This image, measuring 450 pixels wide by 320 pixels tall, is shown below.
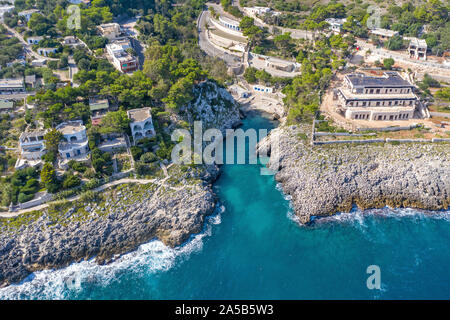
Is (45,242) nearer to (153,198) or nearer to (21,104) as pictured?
(153,198)

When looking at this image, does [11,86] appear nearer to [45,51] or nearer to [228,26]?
[45,51]

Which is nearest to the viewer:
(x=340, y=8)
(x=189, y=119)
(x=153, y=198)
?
(x=153, y=198)

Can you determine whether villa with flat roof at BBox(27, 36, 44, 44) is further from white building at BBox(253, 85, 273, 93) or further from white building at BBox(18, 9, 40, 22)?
white building at BBox(253, 85, 273, 93)

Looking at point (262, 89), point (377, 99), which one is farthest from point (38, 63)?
point (377, 99)

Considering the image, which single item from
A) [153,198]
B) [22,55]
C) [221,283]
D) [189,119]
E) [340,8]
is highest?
[340,8]

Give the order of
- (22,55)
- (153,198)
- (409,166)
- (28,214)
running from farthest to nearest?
(22,55)
(409,166)
(153,198)
(28,214)

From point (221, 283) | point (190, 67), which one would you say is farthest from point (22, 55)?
point (221, 283)

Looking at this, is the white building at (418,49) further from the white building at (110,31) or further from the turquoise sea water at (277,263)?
the white building at (110,31)
